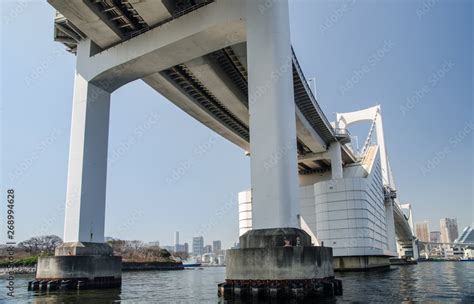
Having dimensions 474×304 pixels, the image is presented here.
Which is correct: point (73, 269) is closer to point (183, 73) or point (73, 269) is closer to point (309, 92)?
point (183, 73)

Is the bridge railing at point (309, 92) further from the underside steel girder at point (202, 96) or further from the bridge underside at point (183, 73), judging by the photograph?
the underside steel girder at point (202, 96)

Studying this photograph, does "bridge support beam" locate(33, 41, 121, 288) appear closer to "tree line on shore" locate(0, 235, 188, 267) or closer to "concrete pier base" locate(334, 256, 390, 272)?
"concrete pier base" locate(334, 256, 390, 272)

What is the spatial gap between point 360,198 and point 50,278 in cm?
3773

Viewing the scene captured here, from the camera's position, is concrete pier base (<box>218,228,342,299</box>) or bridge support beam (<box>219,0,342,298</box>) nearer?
concrete pier base (<box>218,228,342,299</box>)

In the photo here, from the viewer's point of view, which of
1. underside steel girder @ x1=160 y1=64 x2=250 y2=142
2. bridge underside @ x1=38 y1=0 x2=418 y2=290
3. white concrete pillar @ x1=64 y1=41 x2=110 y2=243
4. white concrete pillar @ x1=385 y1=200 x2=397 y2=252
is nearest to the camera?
bridge underside @ x1=38 y1=0 x2=418 y2=290

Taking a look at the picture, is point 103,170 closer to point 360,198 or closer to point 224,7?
point 224,7

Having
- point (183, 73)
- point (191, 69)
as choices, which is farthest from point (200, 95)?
point (191, 69)

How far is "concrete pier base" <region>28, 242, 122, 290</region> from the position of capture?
68.3 ft

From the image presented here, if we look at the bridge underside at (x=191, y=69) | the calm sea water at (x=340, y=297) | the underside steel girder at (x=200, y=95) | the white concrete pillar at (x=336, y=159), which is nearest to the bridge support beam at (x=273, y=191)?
the calm sea water at (x=340, y=297)

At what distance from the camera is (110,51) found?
80.8ft

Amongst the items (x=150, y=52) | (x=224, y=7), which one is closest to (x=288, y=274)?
(x=224, y=7)

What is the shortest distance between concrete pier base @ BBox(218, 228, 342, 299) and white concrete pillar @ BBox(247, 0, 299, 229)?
996 mm

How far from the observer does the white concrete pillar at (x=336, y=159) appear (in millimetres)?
52938

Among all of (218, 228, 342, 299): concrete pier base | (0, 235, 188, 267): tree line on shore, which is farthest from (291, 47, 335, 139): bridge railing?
(0, 235, 188, 267): tree line on shore
